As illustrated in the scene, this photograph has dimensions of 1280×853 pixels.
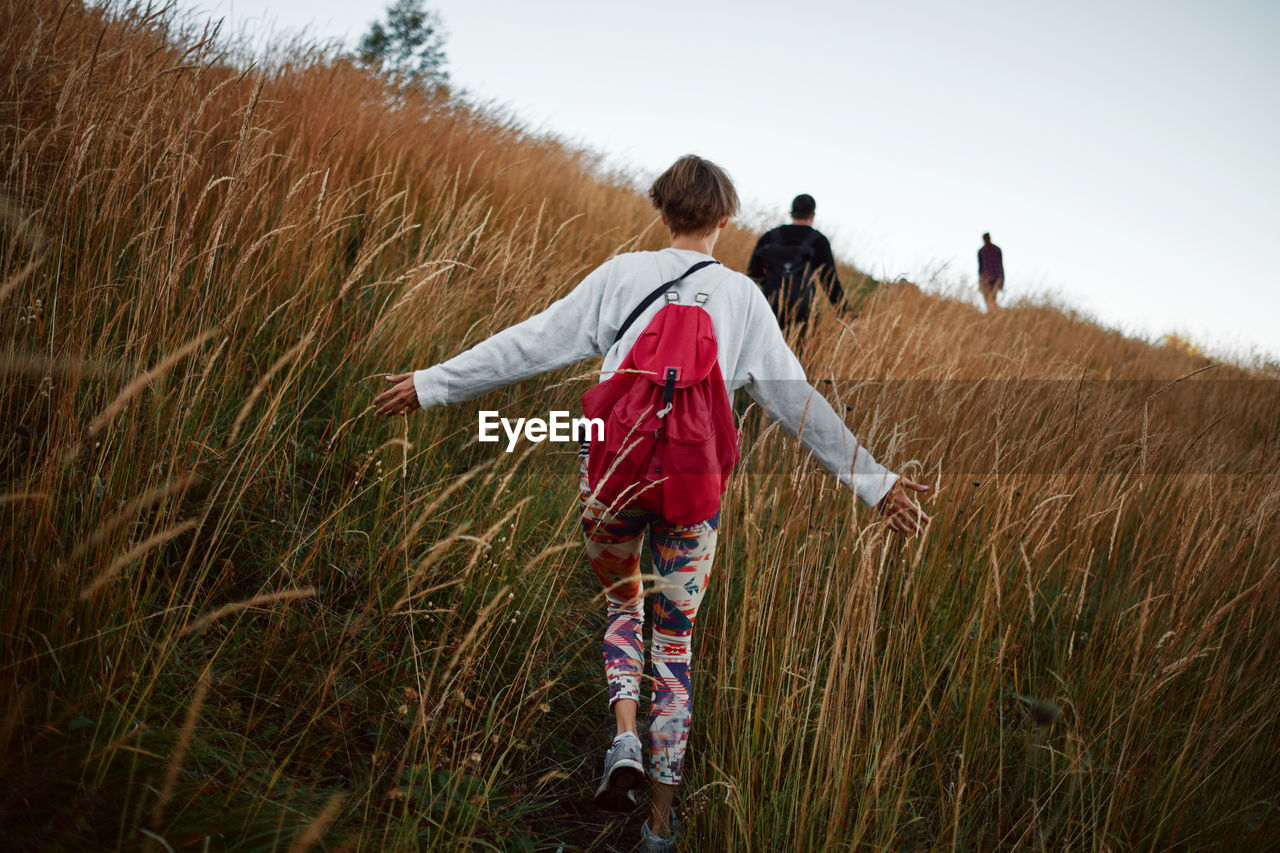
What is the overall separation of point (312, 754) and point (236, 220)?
2182 millimetres

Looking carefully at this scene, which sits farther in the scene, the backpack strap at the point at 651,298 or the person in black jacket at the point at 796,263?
the person in black jacket at the point at 796,263

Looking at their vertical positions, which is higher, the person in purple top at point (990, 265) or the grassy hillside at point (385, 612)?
the person in purple top at point (990, 265)

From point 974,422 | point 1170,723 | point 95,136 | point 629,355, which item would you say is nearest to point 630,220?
point 974,422

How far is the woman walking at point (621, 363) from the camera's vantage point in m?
1.75

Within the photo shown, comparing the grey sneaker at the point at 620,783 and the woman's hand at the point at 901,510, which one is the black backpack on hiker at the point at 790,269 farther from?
the grey sneaker at the point at 620,783

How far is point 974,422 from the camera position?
3.64 metres

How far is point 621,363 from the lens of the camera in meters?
1.71

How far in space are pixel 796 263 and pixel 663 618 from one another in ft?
13.5

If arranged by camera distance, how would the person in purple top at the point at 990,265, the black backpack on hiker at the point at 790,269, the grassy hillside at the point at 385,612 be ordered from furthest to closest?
the person in purple top at the point at 990,265, the black backpack on hiker at the point at 790,269, the grassy hillside at the point at 385,612

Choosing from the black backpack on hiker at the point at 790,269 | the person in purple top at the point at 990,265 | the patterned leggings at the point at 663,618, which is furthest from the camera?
the person in purple top at the point at 990,265

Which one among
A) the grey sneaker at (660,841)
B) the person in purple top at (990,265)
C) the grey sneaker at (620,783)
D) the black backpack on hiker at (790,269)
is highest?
the person in purple top at (990,265)

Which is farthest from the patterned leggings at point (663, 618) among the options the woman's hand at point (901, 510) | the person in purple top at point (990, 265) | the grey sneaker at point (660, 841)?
the person in purple top at point (990, 265)

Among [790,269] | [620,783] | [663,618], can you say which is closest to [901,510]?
[663,618]

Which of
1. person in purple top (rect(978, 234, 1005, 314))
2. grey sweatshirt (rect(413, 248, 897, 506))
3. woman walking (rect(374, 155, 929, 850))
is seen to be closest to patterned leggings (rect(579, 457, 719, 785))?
woman walking (rect(374, 155, 929, 850))
